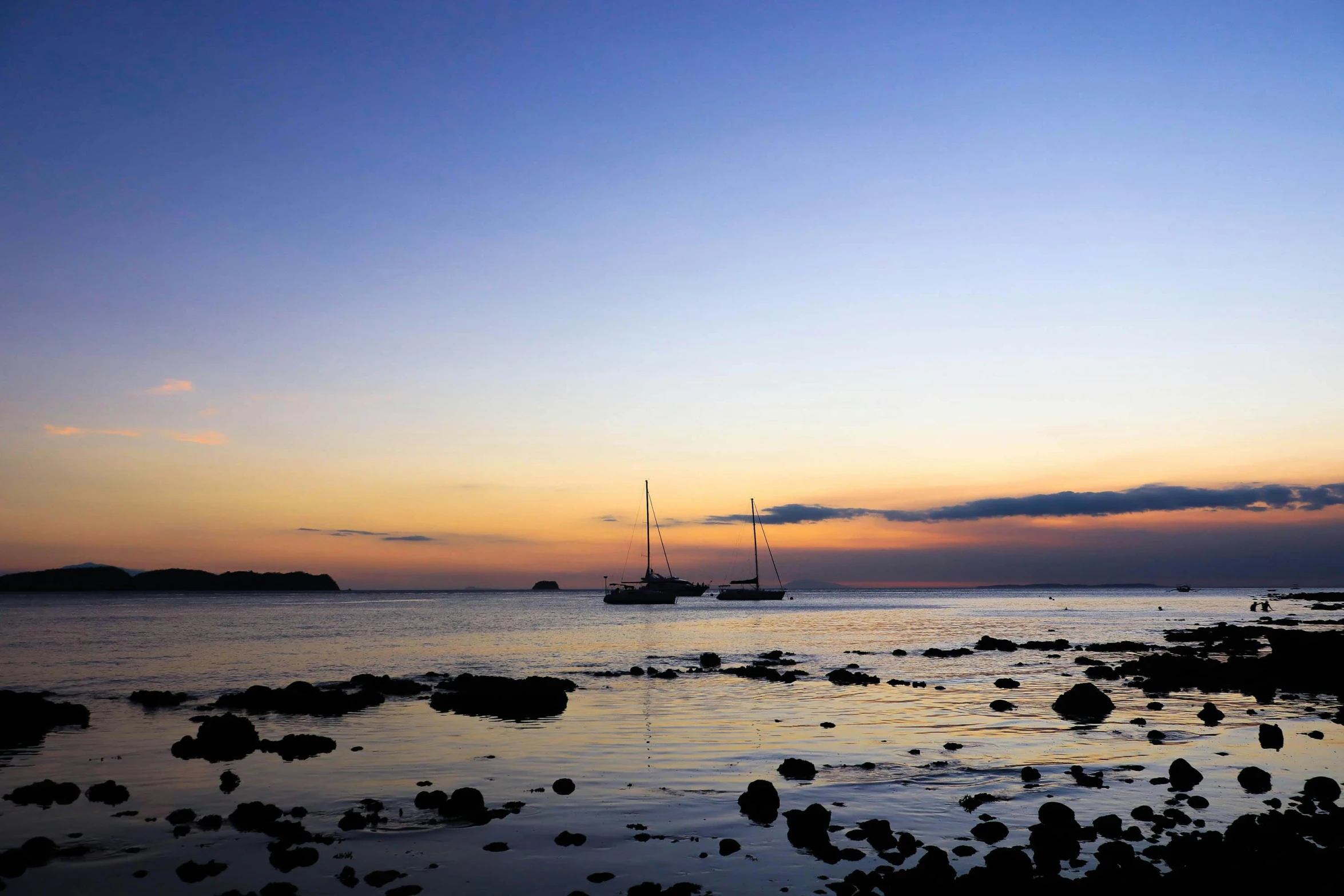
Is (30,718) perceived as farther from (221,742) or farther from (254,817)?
(254,817)

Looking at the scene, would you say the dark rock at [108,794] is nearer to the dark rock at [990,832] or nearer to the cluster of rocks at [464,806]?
the cluster of rocks at [464,806]

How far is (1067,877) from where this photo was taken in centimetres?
1364

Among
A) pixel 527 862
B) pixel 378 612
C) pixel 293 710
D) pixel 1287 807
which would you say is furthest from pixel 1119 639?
pixel 378 612

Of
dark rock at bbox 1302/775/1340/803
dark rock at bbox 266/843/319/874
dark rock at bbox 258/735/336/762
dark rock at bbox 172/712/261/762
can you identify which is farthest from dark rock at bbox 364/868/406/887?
dark rock at bbox 1302/775/1340/803

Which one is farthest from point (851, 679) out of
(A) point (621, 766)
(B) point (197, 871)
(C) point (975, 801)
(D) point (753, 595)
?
(D) point (753, 595)

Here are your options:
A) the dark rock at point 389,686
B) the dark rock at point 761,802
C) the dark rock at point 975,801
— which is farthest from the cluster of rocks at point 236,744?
the dark rock at point 975,801

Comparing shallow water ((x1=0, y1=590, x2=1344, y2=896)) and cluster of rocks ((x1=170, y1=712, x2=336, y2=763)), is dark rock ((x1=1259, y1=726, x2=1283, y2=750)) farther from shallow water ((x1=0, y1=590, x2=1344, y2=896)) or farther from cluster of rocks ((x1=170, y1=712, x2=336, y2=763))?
cluster of rocks ((x1=170, y1=712, x2=336, y2=763))

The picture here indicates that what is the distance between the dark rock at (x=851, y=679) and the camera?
44.2 m

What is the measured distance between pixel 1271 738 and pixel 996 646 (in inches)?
1739

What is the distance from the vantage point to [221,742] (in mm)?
26141

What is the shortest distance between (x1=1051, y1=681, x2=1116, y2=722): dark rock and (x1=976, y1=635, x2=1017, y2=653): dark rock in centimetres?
3386

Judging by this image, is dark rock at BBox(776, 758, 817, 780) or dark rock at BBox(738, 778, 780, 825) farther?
dark rock at BBox(776, 758, 817, 780)

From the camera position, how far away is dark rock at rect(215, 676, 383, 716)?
3462 centimetres

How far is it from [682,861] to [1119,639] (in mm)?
77488
